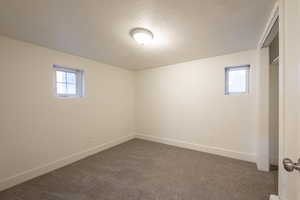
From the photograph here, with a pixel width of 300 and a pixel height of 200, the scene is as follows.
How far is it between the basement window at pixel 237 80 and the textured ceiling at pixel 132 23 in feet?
1.53

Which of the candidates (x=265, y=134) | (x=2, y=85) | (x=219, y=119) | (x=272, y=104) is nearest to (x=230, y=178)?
(x=265, y=134)

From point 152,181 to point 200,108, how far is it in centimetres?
188

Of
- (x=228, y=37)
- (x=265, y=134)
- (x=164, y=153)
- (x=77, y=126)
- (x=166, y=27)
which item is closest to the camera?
(x=166, y=27)

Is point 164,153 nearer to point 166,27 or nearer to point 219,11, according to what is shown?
point 166,27

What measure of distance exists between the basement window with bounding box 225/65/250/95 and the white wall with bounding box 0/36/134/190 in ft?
9.25

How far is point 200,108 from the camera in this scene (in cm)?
Answer: 306

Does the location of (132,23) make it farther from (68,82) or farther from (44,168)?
(44,168)

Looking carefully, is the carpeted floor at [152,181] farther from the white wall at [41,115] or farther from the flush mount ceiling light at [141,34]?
the flush mount ceiling light at [141,34]

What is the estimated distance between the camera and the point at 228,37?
1982mm

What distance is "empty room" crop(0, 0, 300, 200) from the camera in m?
1.38

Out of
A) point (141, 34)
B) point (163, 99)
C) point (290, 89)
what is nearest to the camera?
point (290, 89)

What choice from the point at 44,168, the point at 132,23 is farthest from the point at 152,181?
the point at 132,23

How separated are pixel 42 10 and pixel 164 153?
3.04 metres

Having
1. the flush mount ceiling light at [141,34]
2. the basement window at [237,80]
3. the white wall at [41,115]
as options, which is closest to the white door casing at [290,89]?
the flush mount ceiling light at [141,34]
